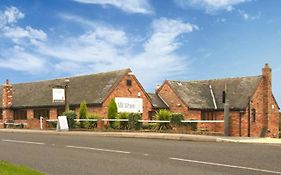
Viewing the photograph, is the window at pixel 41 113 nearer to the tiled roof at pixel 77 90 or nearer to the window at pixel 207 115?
the tiled roof at pixel 77 90

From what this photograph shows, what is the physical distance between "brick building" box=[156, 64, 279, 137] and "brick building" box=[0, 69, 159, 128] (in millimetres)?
2832

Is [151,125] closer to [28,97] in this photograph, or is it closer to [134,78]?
[134,78]

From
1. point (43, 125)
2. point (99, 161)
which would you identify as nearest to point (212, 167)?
point (99, 161)

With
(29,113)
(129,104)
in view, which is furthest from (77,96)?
(29,113)

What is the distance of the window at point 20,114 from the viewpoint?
50.1 meters

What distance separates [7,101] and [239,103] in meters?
27.2

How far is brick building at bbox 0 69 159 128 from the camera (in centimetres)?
4334

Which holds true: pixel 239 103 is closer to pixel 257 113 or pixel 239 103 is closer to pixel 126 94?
pixel 257 113

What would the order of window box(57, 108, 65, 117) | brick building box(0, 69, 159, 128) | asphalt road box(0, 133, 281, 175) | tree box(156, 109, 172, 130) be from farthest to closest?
window box(57, 108, 65, 117), brick building box(0, 69, 159, 128), tree box(156, 109, 172, 130), asphalt road box(0, 133, 281, 175)

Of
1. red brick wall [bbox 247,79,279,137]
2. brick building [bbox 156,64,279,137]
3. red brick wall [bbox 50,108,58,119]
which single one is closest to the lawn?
brick building [bbox 156,64,279,137]

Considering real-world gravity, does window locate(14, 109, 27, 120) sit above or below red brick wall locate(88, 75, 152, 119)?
below

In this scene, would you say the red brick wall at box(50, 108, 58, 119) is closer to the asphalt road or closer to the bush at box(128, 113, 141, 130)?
the bush at box(128, 113, 141, 130)

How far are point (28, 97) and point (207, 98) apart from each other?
2121 centimetres

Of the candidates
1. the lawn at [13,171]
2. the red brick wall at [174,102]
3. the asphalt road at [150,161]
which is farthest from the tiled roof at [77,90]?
the lawn at [13,171]
